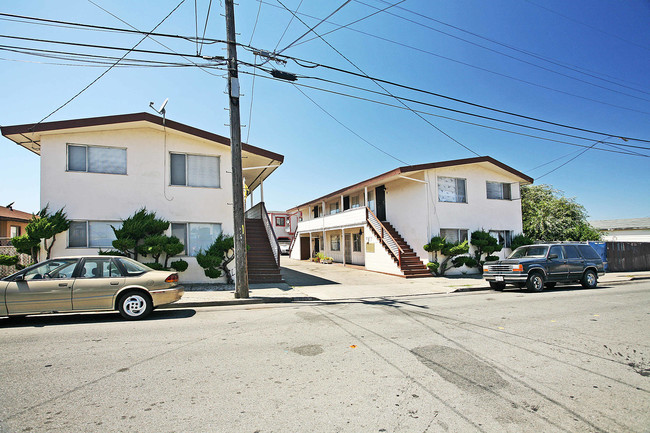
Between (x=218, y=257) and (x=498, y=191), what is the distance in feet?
54.9

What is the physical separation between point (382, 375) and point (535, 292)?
10820mm

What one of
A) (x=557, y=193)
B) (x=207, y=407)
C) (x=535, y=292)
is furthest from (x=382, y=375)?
(x=557, y=193)

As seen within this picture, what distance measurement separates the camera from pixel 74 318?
808 cm

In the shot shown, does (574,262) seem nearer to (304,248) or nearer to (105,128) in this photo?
(105,128)

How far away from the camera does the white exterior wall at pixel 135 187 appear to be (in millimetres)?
12547

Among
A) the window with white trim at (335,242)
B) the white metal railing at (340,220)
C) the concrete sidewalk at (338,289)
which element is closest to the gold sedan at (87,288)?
the concrete sidewalk at (338,289)

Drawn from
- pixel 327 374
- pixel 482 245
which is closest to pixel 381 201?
pixel 482 245

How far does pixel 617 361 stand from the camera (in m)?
5.00

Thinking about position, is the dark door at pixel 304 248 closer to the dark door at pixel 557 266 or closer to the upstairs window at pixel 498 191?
the upstairs window at pixel 498 191

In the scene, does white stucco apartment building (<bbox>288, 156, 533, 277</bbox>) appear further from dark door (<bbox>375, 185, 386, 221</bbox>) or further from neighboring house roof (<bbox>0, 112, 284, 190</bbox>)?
neighboring house roof (<bbox>0, 112, 284, 190</bbox>)

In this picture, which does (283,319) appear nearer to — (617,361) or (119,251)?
(617,361)

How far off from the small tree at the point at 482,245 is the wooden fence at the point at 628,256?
8.87 metres

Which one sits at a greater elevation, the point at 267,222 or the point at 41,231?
the point at 267,222

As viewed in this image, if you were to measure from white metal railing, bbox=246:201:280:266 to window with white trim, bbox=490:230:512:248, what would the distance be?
41.3 ft
